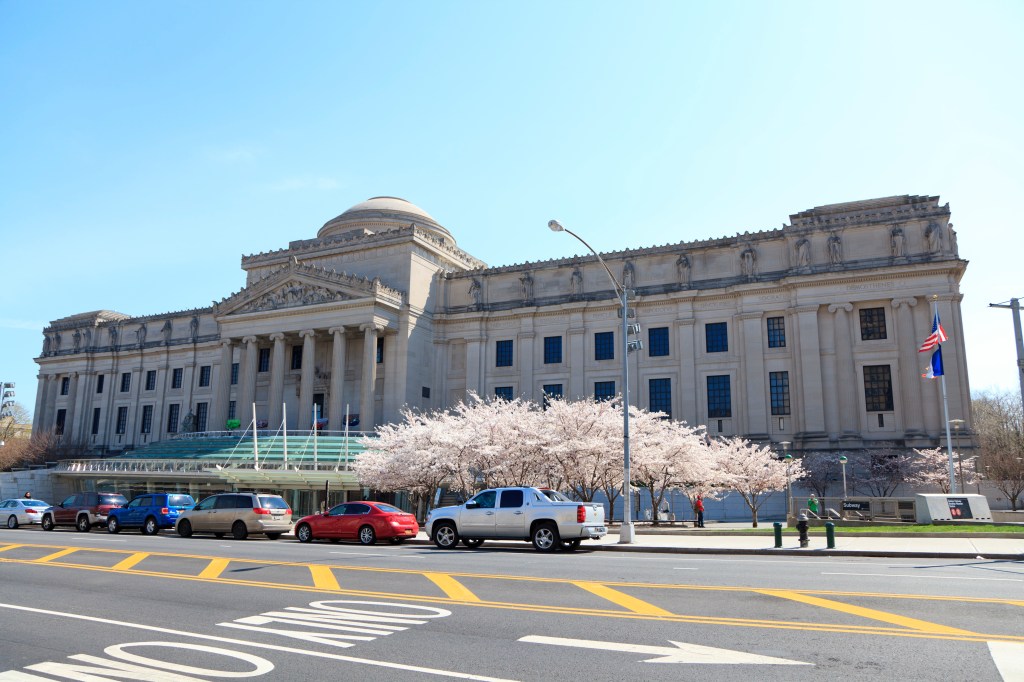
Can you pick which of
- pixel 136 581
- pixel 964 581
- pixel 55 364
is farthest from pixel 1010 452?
pixel 55 364

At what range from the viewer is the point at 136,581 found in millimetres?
15102

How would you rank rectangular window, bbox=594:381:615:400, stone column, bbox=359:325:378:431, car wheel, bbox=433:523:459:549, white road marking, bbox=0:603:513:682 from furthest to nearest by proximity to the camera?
stone column, bbox=359:325:378:431 < rectangular window, bbox=594:381:615:400 < car wheel, bbox=433:523:459:549 < white road marking, bbox=0:603:513:682

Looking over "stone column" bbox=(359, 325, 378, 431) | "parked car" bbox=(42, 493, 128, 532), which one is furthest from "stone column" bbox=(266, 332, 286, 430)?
"parked car" bbox=(42, 493, 128, 532)

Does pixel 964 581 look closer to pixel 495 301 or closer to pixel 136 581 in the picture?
pixel 136 581

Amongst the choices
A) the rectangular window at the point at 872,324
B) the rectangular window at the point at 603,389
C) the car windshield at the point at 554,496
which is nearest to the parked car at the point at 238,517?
the car windshield at the point at 554,496

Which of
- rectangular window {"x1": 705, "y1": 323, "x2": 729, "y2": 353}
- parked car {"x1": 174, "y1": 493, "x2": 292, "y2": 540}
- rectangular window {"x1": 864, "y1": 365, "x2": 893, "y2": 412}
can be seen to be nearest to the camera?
parked car {"x1": 174, "y1": 493, "x2": 292, "y2": 540}

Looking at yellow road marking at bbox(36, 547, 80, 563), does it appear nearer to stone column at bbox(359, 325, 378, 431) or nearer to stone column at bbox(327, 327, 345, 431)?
stone column at bbox(359, 325, 378, 431)

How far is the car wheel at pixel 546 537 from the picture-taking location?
22.0 meters

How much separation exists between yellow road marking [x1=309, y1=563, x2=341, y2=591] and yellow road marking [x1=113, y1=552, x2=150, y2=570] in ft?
14.5

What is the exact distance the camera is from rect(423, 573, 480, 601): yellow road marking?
12508 millimetres

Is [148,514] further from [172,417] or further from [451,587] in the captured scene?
[172,417]

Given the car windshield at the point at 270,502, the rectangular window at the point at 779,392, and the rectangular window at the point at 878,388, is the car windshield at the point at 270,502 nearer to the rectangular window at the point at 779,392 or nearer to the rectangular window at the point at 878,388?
the rectangular window at the point at 779,392

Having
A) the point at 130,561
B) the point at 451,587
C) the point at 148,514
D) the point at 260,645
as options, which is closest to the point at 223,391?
the point at 148,514

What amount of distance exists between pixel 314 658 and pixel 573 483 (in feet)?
96.0
